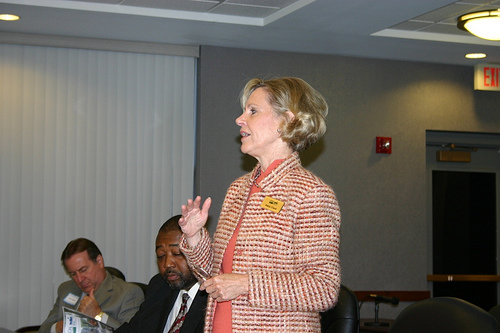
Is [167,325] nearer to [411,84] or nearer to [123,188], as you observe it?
[123,188]

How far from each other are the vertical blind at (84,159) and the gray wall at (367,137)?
0.32 meters

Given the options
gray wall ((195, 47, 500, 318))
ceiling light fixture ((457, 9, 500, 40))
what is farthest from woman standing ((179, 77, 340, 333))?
gray wall ((195, 47, 500, 318))

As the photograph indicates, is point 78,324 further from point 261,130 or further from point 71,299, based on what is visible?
point 71,299

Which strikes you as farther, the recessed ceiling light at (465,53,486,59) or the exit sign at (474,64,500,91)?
the exit sign at (474,64,500,91)

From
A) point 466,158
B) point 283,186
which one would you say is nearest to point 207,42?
point 466,158

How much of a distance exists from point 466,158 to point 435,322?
521 cm

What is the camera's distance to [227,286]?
1885 mm

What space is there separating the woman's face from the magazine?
4.04ft

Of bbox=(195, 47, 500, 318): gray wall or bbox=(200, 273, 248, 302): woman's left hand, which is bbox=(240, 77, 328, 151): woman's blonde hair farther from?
bbox=(195, 47, 500, 318): gray wall

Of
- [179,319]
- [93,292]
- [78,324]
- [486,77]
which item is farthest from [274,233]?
[486,77]

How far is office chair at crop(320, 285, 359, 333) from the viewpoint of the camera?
97.0 inches

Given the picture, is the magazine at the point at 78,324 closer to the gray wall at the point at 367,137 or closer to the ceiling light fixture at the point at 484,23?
the gray wall at the point at 367,137

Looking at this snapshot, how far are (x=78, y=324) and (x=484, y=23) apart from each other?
3.61m

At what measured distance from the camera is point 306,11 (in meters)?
4.96
